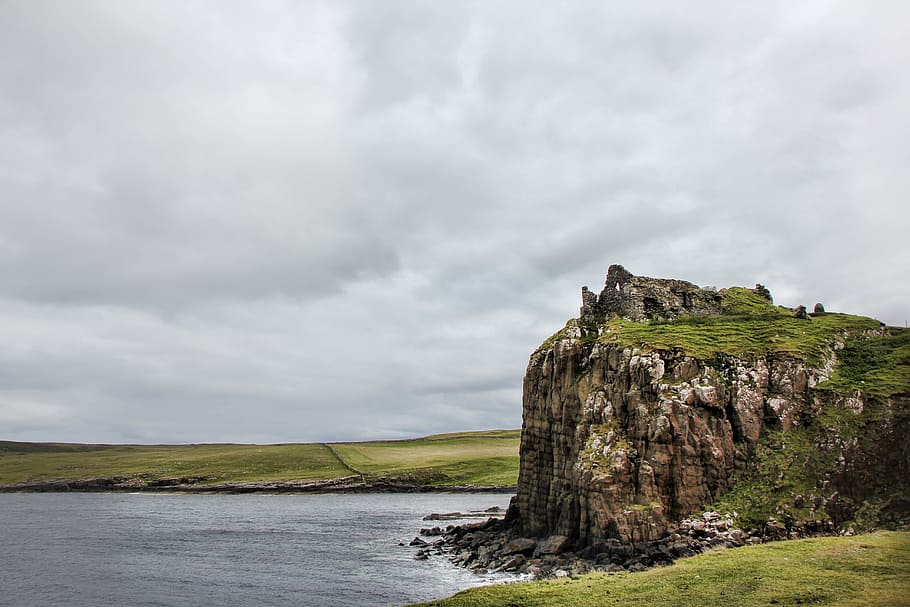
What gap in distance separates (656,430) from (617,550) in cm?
1167

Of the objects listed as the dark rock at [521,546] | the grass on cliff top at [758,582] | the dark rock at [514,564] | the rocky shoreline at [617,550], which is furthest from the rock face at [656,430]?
the grass on cliff top at [758,582]

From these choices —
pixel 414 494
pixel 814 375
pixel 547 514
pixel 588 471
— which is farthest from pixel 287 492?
pixel 814 375

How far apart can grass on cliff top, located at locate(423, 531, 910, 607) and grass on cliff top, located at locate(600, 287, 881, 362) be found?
22918 millimetres

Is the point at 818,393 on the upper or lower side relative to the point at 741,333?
lower

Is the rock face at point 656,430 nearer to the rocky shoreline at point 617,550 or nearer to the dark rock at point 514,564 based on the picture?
the rocky shoreline at point 617,550

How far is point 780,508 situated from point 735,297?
4021 centimetres

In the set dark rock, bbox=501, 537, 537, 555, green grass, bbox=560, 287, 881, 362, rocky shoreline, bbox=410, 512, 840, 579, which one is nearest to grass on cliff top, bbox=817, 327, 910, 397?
green grass, bbox=560, 287, 881, 362

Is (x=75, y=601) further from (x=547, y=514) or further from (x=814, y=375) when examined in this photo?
(x=814, y=375)

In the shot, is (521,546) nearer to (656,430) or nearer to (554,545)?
(554,545)

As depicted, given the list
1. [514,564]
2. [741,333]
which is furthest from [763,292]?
[514,564]

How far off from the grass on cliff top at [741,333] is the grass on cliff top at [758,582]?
22.9 meters

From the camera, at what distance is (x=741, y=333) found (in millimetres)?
69062

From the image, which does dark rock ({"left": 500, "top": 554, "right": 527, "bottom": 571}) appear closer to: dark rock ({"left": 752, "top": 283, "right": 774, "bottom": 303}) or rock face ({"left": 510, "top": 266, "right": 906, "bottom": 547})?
rock face ({"left": 510, "top": 266, "right": 906, "bottom": 547})

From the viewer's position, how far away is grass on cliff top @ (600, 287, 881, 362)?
2519 inches
